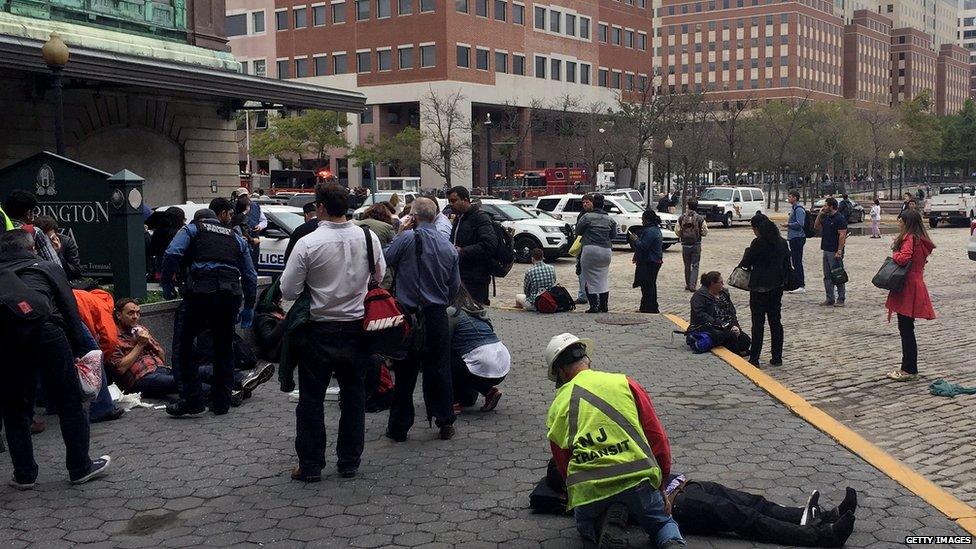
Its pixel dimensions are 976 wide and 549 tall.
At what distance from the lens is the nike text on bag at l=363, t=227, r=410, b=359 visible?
6.32 m

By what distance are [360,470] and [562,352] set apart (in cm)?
227

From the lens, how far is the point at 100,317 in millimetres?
8516

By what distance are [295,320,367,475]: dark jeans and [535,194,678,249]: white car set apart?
2278cm

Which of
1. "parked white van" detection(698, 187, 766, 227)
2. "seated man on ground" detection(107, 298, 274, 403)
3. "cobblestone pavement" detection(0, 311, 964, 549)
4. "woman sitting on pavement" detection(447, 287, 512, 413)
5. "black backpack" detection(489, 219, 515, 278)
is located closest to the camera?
"cobblestone pavement" detection(0, 311, 964, 549)

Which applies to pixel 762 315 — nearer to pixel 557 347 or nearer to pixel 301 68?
pixel 557 347

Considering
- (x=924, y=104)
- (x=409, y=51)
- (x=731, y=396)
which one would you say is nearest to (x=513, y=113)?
(x=409, y=51)

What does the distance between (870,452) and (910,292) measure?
3405 mm

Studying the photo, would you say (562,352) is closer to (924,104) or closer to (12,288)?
(12,288)

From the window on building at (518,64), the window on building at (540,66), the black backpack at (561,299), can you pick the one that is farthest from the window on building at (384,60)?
the black backpack at (561,299)

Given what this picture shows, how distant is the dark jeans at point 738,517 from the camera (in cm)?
515

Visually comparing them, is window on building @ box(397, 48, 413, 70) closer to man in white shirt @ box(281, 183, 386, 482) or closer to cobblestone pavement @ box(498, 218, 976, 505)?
cobblestone pavement @ box(498, 218, 976, 505)

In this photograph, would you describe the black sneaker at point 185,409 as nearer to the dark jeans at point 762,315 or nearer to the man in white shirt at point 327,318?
the man in white shirt at point 327,318

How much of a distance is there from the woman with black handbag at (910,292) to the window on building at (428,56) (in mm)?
60364

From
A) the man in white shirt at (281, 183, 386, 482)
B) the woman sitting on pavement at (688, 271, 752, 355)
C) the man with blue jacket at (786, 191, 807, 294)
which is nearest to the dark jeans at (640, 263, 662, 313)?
the woman sitting on pavement at (688, 271, 752, 355)
